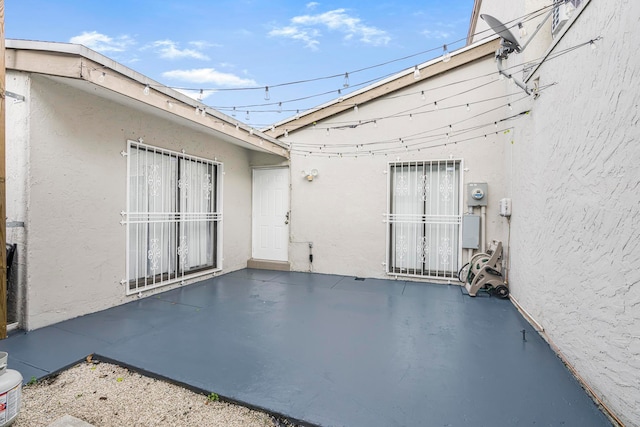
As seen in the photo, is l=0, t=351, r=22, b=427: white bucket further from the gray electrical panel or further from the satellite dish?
the gray electrical panel

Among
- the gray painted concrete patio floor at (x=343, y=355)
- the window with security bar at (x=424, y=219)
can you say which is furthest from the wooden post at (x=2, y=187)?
the window with security bar at (x=424, y=219)

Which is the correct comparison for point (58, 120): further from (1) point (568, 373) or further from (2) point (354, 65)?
(1) point (568, 373)

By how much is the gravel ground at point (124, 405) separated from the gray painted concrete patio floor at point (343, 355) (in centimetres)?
10

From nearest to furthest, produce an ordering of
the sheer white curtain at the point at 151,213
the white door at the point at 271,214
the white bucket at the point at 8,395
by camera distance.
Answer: the white bucket at the point at 8,395
the sheer white curtain at the point at 151,213
the white door at the point at 271,214

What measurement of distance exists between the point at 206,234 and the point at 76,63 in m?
3.13

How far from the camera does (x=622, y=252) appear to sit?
5.57 ft

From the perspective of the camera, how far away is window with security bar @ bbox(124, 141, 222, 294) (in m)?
3.94

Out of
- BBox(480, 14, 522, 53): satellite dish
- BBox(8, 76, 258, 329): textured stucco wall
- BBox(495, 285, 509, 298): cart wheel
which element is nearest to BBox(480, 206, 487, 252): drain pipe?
BBox(495, 285, 509, 298): cart wheel

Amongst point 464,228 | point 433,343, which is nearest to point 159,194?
point 433,343

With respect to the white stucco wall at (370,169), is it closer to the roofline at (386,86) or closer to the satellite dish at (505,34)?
the roofline at (386,86)

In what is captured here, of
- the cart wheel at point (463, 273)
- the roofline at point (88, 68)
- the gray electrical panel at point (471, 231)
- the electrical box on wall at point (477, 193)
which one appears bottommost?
the cart wheel at point (463, 273)

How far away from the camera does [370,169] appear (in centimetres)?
542

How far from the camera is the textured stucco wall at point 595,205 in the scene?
163 cm

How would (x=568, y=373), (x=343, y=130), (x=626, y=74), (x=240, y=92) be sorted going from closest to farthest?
(x=626, y=74)
(x=568, y=373)
(x=240, y=92)
(x=343, y=130)
